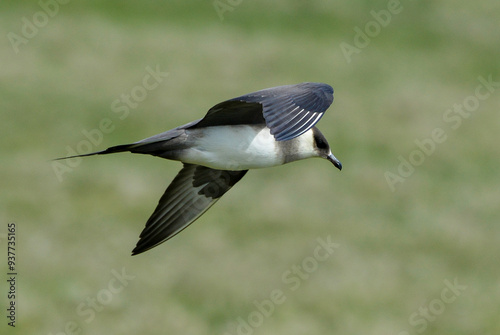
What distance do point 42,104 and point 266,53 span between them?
17.8 feet

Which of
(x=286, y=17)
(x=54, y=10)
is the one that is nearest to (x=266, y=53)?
(x=286, y=17)

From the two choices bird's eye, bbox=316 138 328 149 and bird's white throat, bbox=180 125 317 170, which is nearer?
bird's white throat, bbox=180 125 317 170

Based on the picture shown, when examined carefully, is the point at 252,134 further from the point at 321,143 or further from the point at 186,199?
the point at 186,199

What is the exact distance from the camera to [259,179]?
18141 mm

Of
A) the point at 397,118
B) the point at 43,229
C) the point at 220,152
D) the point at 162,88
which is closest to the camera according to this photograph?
the point at 220,152

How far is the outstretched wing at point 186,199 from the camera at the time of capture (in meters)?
8.43

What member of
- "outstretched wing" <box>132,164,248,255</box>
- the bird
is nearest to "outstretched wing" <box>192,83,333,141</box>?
the bird

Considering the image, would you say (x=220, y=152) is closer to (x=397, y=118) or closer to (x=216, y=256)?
(x=216, y=256)

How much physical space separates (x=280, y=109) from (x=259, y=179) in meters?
11.3

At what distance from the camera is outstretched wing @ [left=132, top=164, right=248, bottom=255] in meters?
8.43

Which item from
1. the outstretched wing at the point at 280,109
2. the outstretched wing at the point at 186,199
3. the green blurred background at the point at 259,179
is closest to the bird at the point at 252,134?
the outstretched wing at the point at 280,109

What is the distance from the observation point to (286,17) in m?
22.1

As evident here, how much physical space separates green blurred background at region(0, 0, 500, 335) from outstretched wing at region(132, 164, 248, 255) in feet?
22.0

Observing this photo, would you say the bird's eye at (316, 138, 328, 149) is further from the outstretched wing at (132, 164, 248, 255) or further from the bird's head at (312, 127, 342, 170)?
the outstretched wing at (132, 164, 248, 255)
